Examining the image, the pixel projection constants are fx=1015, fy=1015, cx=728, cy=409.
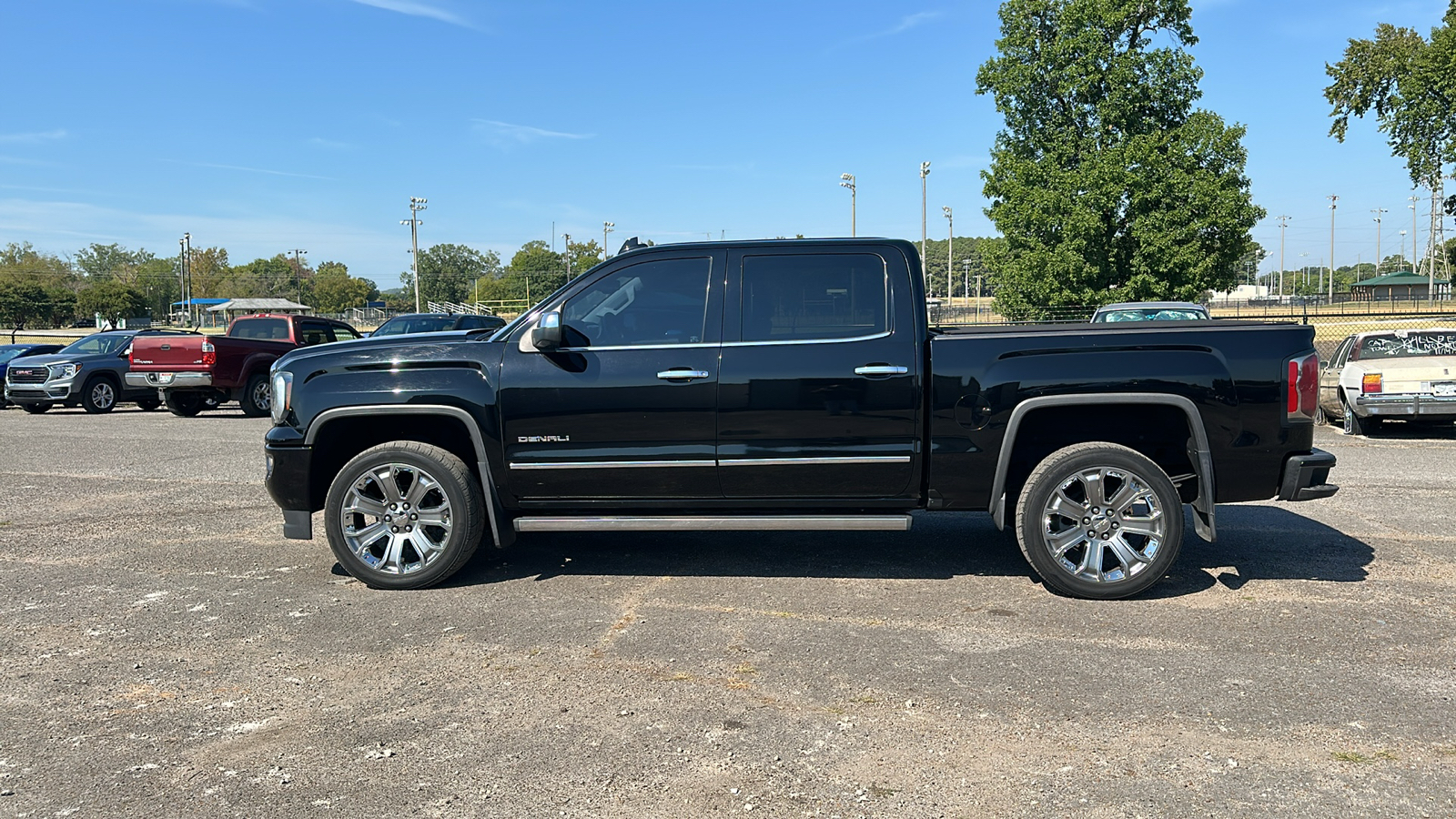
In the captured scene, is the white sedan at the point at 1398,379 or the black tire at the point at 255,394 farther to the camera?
the black tire at the point at 255,394

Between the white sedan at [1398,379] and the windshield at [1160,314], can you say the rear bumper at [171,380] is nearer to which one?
the windshield at [1160,314]

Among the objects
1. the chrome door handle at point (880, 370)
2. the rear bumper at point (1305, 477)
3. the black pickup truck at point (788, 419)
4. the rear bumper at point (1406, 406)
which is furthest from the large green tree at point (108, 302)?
the rear bumper at point (1305, 477)

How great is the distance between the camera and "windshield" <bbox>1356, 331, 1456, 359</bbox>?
12.1m

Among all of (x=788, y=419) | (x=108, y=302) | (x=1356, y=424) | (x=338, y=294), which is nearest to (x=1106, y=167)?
(x=1356, y=424)

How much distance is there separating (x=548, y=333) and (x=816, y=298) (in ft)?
4.89

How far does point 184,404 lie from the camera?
725 inches

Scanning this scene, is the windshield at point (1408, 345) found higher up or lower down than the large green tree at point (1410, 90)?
lower down

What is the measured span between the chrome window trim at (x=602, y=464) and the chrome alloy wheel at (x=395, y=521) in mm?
556

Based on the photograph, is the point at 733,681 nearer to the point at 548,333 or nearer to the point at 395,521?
the point at 548,333

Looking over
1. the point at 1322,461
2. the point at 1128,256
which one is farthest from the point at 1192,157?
the point at 1322,461

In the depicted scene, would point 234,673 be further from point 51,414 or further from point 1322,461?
point 51,414

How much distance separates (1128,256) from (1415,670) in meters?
34.2

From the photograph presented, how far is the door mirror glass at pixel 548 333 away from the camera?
550 centimetres

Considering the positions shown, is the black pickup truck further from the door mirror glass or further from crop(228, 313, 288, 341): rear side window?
crop(228, 313, 288, 341): rear side window
